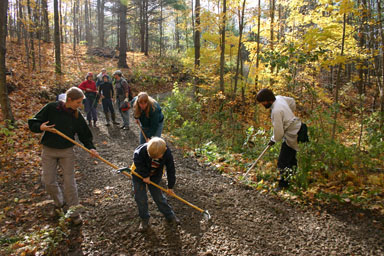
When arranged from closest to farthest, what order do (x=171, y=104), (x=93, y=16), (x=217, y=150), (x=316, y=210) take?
(x=316, y=210) < (x=217, y=150) < (x=171, y=104) < (x=93, y=16)

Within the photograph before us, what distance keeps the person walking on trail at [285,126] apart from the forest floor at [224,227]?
79cm

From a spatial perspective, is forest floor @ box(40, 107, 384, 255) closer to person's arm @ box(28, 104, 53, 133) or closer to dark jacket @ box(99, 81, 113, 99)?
person's arm @ box(28, 104, 53, 133)

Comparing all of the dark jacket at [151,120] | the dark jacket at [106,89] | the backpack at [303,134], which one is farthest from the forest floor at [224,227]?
the dark jacket at [106,89]

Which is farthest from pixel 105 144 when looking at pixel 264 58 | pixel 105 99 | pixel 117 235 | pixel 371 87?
pixel 371 87

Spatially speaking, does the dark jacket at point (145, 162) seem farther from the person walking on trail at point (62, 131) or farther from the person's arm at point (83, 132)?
the person's arm at point (83, 132)

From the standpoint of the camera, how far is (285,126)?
172 inches

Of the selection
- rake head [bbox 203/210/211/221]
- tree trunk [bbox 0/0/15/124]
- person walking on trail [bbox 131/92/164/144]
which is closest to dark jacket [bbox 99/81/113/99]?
tree trunk [bbox 0/0/15/124]

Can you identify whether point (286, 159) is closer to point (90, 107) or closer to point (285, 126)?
point (285, 126)

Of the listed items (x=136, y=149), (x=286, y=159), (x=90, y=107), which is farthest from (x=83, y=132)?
(x=90, y=107)

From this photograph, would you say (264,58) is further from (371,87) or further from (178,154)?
(371,87)

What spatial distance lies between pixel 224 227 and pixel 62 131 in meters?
2.93

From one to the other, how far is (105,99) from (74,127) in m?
5.99

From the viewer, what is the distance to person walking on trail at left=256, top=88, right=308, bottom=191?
4234 millimetres

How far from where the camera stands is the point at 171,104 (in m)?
11.0
